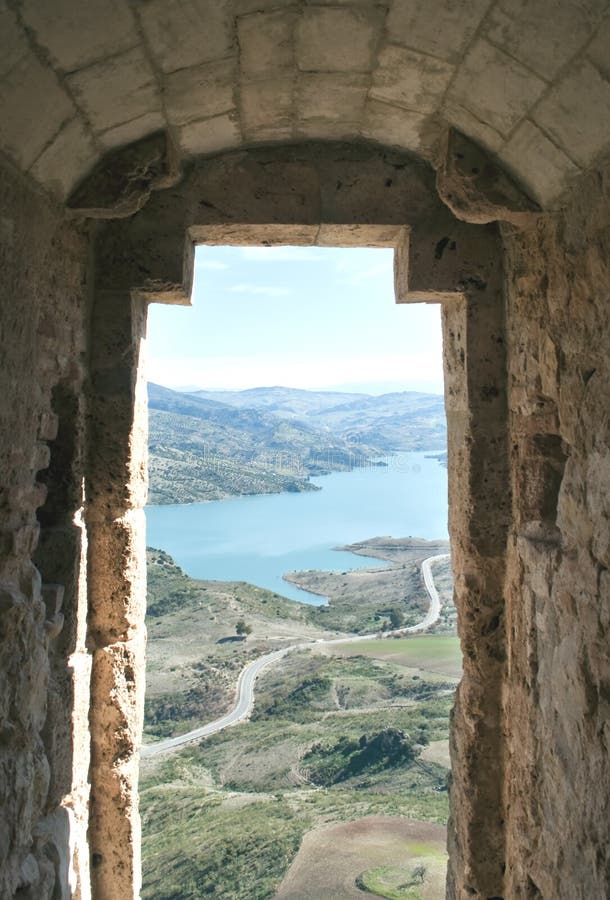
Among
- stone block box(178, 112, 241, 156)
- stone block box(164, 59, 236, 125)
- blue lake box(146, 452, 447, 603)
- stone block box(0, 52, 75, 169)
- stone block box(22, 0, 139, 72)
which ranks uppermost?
stone block box(178, 112, 241, 156)

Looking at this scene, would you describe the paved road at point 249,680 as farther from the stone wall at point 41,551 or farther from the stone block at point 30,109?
the stone block at point 30,109

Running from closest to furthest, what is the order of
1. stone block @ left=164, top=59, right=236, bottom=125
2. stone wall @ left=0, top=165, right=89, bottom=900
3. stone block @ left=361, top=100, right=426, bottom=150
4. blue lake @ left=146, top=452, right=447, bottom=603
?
stone wall @ left=0, top=165, right=89, bottom=900, stone block @ left=164, top=59, right=236, bottom=125, stone block @ left=361, top=100, right=426, bottom=150, blue lake @ left=146, top=452, right=447, bottom=603

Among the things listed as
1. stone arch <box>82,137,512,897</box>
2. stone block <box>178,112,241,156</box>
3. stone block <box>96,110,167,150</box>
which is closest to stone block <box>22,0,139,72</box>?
stone block <box>96,110,167,150</box>

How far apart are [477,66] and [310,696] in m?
17.5

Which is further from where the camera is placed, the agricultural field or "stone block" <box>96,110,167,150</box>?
the agricultural field

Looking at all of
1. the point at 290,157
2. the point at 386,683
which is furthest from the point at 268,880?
the point at 386,683

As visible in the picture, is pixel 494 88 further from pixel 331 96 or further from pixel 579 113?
pixel 331 96

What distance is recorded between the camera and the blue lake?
41.3m

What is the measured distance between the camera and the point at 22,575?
2438mm

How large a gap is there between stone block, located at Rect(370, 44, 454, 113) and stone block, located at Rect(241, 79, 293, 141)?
33 cm

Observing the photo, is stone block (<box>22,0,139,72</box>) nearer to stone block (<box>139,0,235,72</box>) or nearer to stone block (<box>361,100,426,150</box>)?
stone block (<box>139,0,235,72</box>)

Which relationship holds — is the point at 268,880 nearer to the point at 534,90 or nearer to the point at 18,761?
the point at 18,761

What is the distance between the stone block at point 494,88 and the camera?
83.4 inches

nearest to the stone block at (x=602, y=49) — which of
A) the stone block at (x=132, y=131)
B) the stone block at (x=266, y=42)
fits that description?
the stone block at (x=266, y=42)
